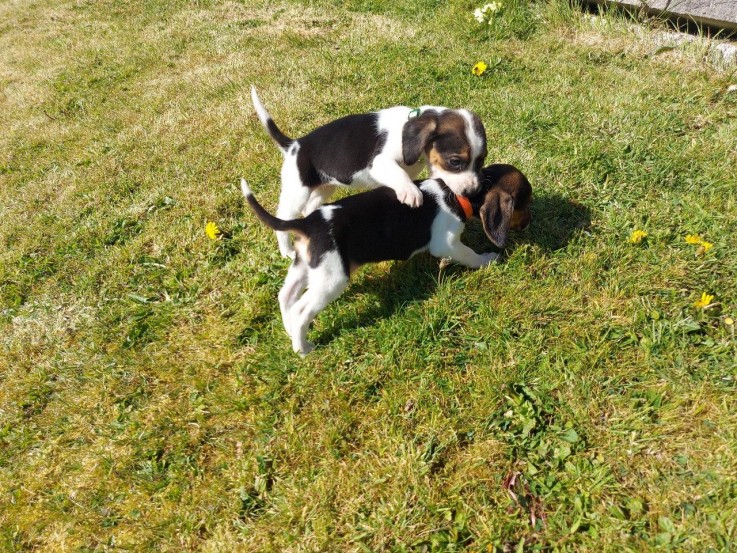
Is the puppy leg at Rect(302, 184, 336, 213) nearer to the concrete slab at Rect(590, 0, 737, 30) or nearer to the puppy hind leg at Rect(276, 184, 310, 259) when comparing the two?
the puppy hind leg at Rect(276, 184, 310, 259)

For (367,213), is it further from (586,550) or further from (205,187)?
(205,187)

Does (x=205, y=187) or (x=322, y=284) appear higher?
(x=322, y=284)

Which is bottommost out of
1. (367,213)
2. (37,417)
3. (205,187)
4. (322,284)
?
(37,417)

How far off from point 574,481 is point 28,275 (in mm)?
4827

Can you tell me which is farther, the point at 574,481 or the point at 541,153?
the point at 541,153

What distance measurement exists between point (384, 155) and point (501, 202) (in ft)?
3.23

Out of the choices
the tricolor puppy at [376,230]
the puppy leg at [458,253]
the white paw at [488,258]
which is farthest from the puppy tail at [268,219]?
the white paw at [488,258]

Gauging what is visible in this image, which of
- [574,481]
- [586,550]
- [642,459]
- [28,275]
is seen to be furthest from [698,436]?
[28,275]

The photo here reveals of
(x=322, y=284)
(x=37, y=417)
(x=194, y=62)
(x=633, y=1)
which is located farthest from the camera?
(x=194, y=62)

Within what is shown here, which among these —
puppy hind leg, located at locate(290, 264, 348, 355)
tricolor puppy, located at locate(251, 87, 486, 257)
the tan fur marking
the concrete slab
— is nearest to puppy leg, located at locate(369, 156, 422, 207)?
tricolor puppy, located at locate(251, 87, 486, 257)

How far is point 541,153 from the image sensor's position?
4.62 m

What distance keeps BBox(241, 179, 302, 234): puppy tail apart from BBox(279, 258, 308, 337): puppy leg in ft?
0.90

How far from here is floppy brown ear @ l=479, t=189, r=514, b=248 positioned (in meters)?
3.36

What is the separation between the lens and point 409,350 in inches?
126
